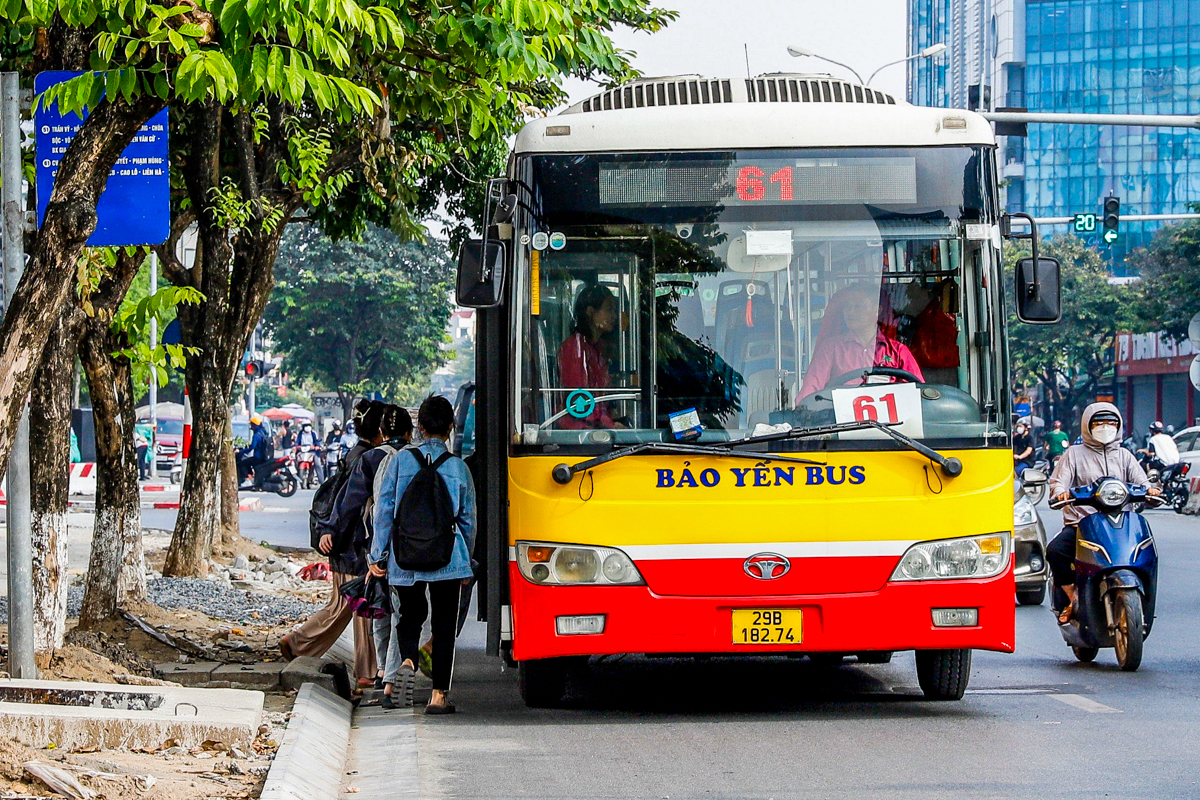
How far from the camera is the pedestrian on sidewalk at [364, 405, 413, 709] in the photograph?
852cm

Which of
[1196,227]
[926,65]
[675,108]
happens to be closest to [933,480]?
[675,108]

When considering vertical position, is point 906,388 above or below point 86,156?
below

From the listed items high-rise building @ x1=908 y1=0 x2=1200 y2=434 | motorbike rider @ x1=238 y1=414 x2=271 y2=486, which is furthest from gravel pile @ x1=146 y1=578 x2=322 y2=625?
high-rise building @ x1=908 y1=0 x2=1200 y2=434

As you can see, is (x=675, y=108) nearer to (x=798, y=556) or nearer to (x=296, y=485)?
(x=798, y=556)

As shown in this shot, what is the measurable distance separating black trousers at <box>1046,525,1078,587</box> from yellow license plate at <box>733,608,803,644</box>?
2882 millimetres

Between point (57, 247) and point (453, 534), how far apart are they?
2.31 m

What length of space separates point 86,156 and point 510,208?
193cm

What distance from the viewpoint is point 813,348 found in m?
7.60

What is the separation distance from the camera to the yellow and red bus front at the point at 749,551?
7.53 m

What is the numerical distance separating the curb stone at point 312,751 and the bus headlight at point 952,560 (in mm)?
2648

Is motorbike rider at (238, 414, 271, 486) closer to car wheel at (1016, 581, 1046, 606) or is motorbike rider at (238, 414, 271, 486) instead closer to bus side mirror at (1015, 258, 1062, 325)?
car wheel at (1016, 581, 1046, 606)

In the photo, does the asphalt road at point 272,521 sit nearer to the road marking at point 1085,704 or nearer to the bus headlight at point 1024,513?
the bus headlight at point 1024,513

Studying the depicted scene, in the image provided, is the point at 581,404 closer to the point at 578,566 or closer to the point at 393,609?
the point at 578,566

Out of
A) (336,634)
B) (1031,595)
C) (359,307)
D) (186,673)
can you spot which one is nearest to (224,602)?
(336,634)
